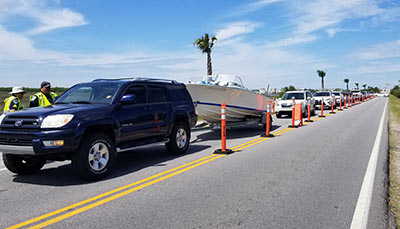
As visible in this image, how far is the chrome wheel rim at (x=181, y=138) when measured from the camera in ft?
29.3

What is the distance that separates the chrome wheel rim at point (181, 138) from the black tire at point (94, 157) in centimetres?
245

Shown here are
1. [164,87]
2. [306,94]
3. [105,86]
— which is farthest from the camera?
[306,94]

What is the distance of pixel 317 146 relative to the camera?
1025 cm

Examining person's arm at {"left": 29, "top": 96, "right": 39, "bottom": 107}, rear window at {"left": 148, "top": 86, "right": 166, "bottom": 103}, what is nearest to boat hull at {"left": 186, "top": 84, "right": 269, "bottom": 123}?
rear window at {"left": 148, "top": 86, "right": 166, "bottom": 103}

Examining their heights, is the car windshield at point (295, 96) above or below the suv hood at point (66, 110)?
below

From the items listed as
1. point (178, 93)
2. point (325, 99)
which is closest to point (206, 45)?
point (325, 99)

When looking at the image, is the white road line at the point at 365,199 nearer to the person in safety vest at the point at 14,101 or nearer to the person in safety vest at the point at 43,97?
the person in safety vest at the point at 43,97

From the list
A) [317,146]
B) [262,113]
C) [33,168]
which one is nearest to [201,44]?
[262,113]

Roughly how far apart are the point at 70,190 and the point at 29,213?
1094 millimetres

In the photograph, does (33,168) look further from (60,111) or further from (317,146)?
(317,146)

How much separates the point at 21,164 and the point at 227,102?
776cm

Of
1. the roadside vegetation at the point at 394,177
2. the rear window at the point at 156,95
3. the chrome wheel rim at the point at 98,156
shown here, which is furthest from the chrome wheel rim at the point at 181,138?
the roadside vegetation at the point at 394,177

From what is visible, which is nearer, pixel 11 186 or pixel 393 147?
pixel 11 186

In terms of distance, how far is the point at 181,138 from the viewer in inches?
357
